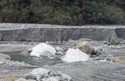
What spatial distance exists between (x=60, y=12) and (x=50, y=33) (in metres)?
5.58

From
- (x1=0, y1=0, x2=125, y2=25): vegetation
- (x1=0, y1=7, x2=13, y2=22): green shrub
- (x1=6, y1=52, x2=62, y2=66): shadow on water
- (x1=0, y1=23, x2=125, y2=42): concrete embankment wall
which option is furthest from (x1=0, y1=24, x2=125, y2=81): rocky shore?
(x1=0, y1=0, x2=125, y2=25): vegetation

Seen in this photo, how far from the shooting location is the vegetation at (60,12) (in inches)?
1201

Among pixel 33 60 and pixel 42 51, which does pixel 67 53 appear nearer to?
pixel 33 60

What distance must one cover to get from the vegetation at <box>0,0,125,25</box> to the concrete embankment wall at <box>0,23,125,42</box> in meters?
3.07

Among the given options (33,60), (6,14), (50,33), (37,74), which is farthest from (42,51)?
(6,14)

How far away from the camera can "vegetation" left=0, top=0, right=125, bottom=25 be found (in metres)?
30.5

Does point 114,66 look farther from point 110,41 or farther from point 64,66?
point 110,41

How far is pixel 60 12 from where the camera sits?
31562mm

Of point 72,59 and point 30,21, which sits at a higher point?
point 72,59

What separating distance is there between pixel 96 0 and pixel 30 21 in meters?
7.28

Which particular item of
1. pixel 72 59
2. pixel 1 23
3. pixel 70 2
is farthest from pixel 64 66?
pixel 70 2

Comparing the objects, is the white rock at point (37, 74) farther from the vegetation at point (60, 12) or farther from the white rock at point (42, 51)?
the vegetation at point (60, 12)

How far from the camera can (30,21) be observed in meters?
31.0

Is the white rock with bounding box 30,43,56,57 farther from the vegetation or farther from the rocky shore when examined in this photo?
the vegetation
